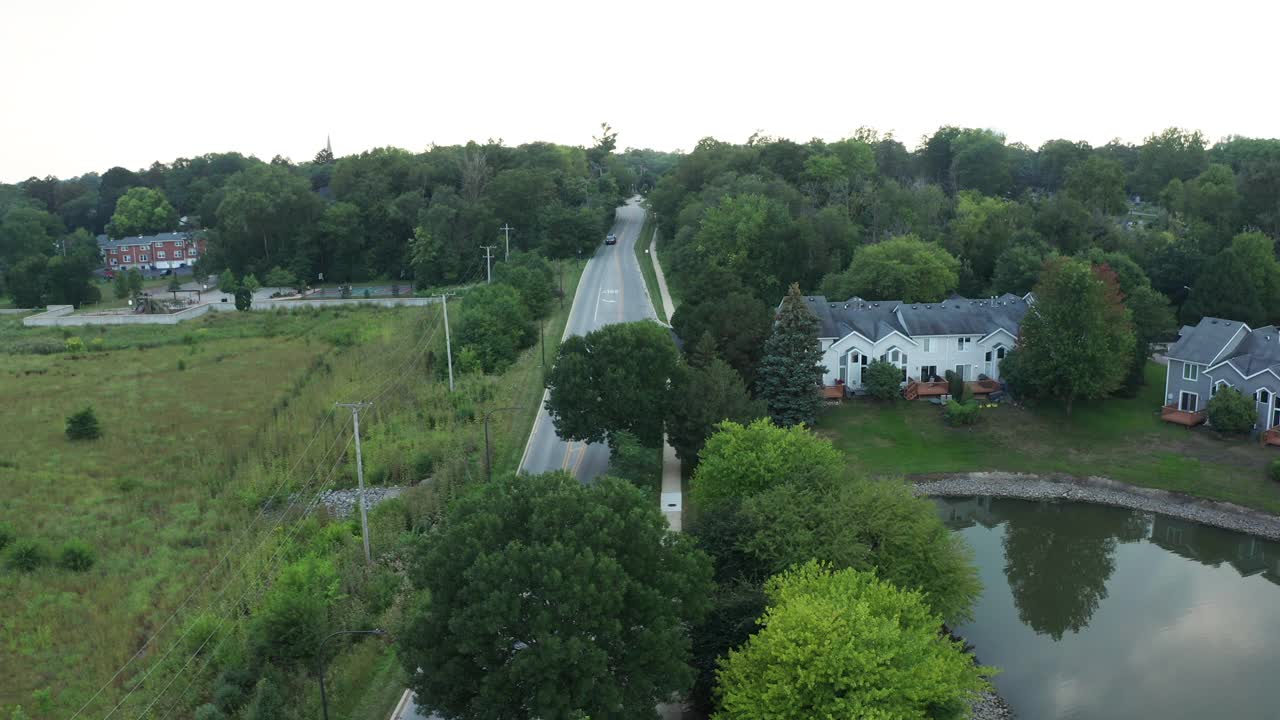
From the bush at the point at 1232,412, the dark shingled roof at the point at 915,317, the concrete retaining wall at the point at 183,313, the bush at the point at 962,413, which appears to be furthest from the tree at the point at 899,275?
the concrete retaining wall at the point at 183,313

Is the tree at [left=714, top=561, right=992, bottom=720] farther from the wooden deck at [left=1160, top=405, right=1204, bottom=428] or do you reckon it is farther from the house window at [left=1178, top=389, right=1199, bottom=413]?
the house window at [left=1178, top=389, right=1199, bottom=413]

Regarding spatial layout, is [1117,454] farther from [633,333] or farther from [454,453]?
[454,453]

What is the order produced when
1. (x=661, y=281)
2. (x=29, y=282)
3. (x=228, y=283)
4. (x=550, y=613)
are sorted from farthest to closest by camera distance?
(x=29, y=282) < (x=228, y=283) < (x=661, y=281) < (x=550, y=613)

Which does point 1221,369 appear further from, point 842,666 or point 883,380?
point 842,666

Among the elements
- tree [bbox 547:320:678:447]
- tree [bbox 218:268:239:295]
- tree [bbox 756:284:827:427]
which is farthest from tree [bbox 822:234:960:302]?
tree [bbox 218:268:239:295]

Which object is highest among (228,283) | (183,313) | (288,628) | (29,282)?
(29,282)

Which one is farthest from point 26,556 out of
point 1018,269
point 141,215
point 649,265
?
point 141,215
